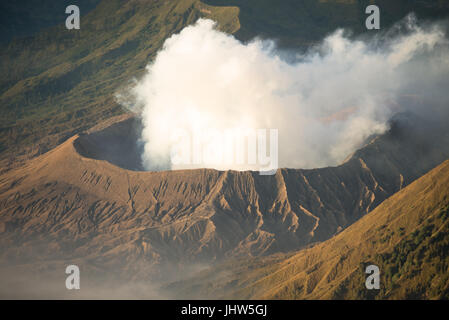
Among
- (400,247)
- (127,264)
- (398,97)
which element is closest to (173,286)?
(127,264)

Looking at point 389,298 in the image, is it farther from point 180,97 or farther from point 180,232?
point 180,97
